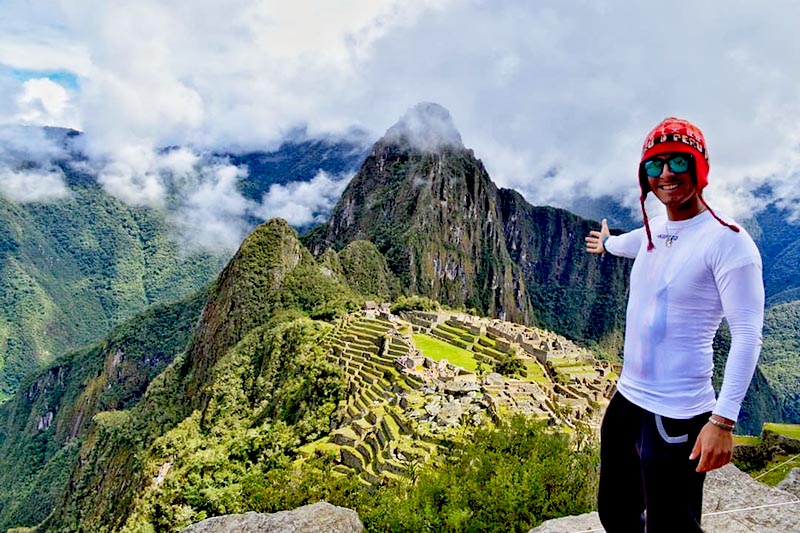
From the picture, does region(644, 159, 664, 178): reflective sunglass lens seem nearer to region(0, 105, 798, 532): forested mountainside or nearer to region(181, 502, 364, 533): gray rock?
region(181, 502, 364, 533): gray rock

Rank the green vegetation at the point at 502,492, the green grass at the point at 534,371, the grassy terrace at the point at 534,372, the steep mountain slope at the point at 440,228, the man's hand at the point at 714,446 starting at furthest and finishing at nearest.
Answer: the steep mountain slope at the point at 440,228 → the green grass at the point at 534,371 → the grassy terrace at the point at 534,372 → the green vegetation at the point at 502,492 → the man's hand at the point at 714,446

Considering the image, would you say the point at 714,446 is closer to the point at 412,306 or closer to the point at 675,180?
the point at 675,180

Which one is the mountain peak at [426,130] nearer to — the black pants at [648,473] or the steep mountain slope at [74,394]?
the steep mountain slope at [74,394]

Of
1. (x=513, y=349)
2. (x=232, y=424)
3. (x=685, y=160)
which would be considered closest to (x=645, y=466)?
(x=685, y=160)

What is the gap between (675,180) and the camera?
2846mm

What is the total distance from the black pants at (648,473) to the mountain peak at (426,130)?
117 meters

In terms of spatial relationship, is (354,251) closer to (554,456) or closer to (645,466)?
(554,456)

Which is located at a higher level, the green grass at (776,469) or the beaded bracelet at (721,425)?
the beaded bracelet at (721,425)

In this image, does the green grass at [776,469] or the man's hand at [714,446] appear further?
the green grass at [776,469]

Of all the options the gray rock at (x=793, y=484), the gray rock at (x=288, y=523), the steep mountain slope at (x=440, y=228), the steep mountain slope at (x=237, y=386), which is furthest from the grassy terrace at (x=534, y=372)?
the steep mountain slope at (x=440, y=228)

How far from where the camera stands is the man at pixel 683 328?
2.54m

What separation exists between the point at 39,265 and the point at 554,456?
235 m

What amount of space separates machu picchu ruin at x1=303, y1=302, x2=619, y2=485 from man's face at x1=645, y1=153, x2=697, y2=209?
11.1 m

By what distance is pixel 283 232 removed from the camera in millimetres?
70875
